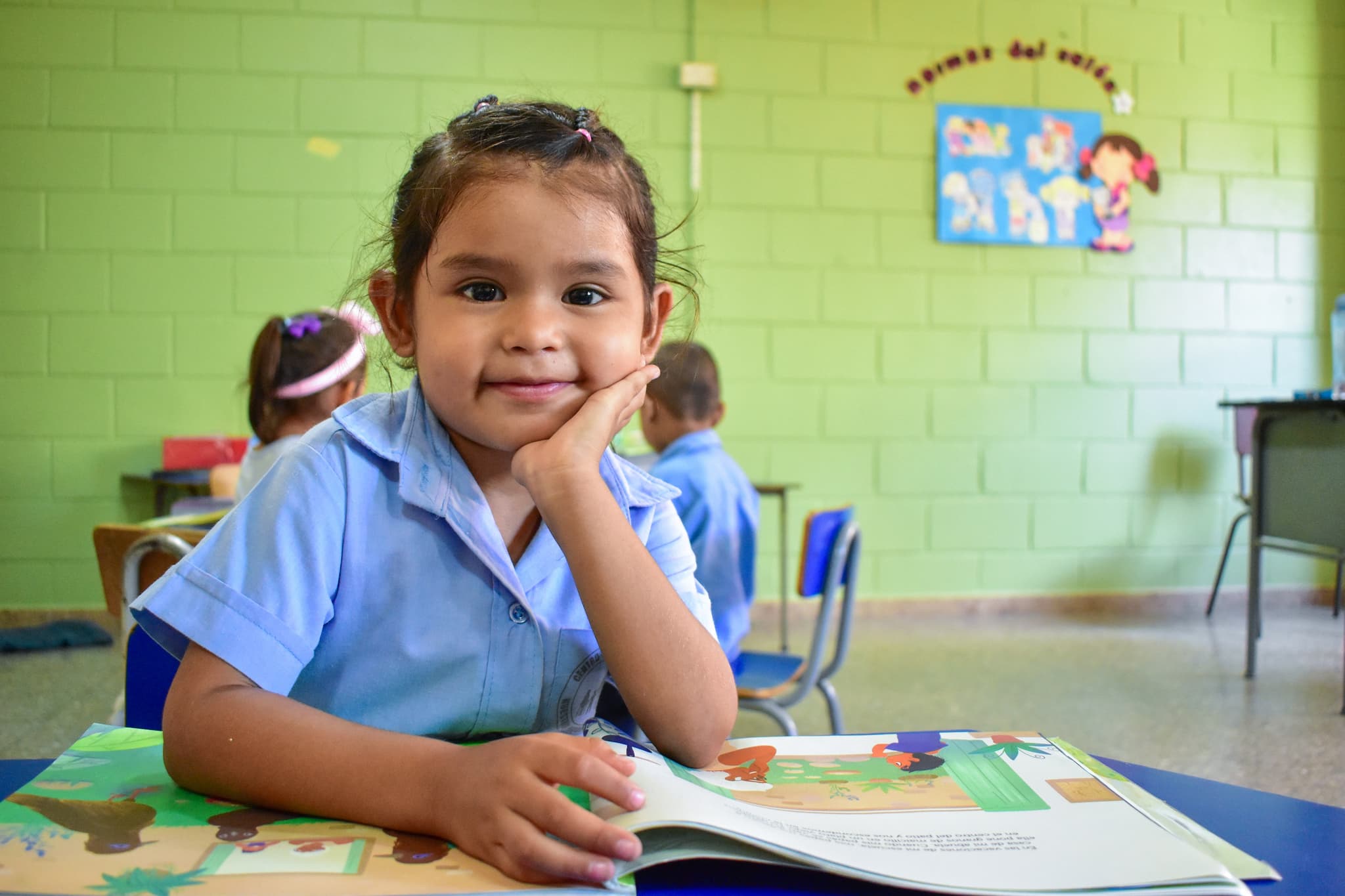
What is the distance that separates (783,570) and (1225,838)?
3022 millimetres

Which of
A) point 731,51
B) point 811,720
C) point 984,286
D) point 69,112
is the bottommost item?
point 811,720

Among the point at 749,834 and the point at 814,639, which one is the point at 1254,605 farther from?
the point at 749,834

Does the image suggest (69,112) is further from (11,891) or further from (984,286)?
(11,891)

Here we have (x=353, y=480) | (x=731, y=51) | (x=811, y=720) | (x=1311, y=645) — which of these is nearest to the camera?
(x=353, y=480)

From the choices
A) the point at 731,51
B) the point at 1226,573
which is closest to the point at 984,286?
the point at 731,51

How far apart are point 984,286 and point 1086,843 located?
3.82 metres

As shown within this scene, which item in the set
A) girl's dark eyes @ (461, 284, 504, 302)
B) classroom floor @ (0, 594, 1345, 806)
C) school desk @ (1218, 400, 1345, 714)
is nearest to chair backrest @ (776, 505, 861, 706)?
classroom floor @ (0, 594, 1345, 806)

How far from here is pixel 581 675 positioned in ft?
2.36

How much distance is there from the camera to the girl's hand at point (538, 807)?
41 centimetres

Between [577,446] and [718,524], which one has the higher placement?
[577,446]

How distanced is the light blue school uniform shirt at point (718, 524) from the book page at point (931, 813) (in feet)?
3.99

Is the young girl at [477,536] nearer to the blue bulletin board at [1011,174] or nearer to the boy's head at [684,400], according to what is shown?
the boy's head at [684,400]

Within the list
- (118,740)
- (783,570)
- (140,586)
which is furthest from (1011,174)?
(118,740)

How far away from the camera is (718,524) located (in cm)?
195
